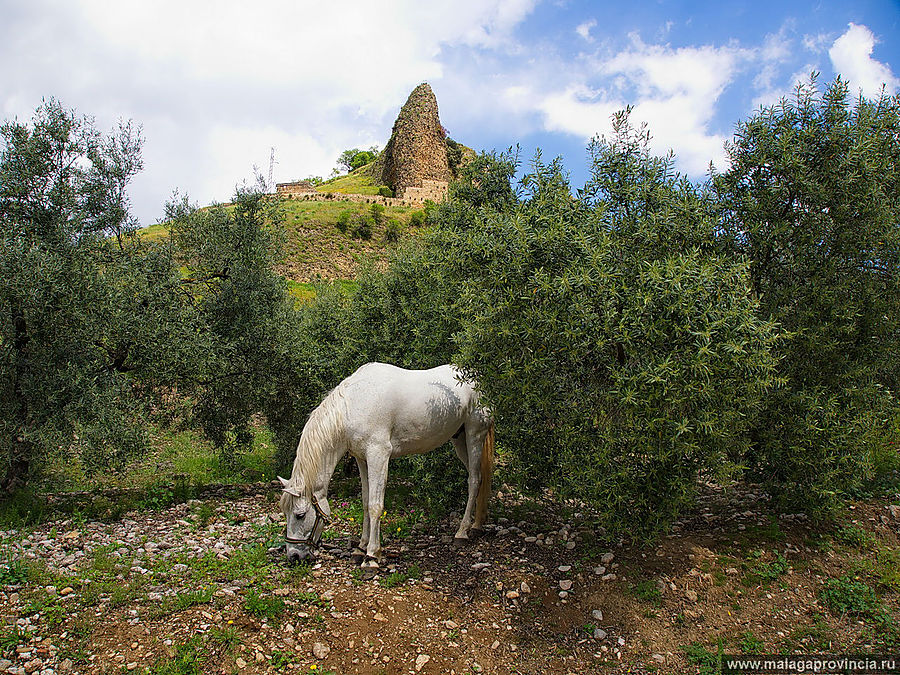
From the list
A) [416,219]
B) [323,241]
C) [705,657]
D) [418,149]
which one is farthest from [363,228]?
[705,657]

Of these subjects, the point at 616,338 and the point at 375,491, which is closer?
the point at 616,338

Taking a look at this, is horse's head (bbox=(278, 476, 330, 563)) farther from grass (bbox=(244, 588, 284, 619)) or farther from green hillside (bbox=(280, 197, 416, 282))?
green hillside (bbox=(280, 197, 416, 282))

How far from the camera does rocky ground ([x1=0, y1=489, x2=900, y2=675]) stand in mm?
5773

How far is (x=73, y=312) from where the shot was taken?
30.3ft

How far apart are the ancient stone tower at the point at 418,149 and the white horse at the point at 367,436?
213 feet

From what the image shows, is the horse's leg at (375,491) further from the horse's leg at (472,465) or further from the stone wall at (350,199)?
the stone wall at (350,199)

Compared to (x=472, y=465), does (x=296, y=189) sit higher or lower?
higher

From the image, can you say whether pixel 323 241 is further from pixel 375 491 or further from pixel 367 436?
pixel 375 491

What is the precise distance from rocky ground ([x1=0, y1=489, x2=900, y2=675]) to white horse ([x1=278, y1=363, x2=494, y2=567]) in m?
0.57

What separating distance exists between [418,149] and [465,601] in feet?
239

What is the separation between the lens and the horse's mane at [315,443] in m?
7.61

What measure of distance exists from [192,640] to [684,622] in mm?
5646

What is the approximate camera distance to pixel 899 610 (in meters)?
6.27

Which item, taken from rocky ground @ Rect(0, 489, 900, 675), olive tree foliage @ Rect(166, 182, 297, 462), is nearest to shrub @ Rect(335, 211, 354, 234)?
olive tree foliage @ Rect(166, 182, 297, 462)
